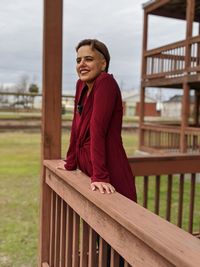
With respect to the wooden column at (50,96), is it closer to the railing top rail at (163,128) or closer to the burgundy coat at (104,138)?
the burgundy coat at (104,138)

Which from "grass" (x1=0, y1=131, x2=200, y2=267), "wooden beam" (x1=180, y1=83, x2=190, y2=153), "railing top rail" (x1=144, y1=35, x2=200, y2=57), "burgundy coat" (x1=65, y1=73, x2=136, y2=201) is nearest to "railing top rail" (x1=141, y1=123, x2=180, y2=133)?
"wooden beam" (x1=180, y1=83, x2=190, y2=153)

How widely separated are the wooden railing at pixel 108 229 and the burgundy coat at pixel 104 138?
127mm

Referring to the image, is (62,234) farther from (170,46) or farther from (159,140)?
(159,140)

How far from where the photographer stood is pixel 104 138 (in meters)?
1.89

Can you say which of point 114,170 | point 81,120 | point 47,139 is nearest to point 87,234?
point 114,170

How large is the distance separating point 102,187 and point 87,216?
0.19 m

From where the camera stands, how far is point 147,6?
11.8 m

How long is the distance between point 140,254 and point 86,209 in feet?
1.97

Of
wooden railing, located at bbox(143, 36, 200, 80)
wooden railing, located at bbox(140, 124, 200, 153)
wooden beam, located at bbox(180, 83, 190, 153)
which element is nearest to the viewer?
wooden railing, located at bbox(143, 36, 200, 80)

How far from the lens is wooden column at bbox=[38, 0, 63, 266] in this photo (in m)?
2.67

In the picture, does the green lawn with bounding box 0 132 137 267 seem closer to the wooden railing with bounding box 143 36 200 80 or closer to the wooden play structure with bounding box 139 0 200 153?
the wooden play structure with bounding box 139 0 200 153

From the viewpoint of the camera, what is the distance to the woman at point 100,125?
186cm

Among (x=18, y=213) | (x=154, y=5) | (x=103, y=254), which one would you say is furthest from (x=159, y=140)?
(x=103, y=254)

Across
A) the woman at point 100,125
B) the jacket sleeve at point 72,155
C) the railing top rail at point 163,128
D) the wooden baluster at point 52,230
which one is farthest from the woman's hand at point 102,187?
the railing top rail at point 163,128
